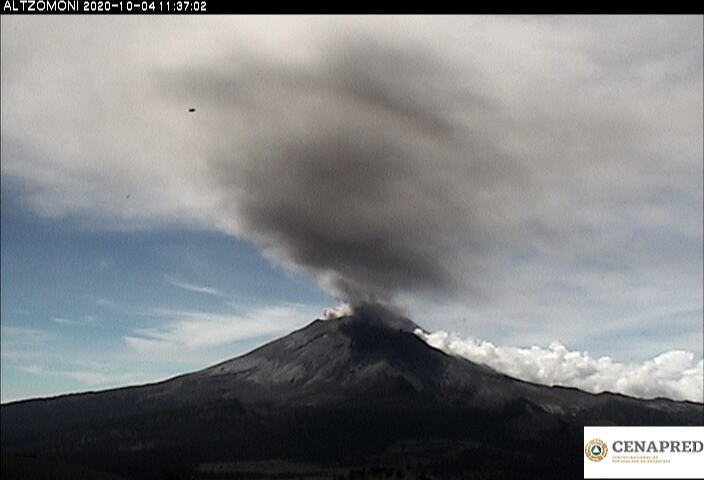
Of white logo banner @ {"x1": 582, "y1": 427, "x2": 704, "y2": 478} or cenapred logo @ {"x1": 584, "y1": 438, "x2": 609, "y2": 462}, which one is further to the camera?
cenapred logo @ {"x1": 584, "y1": 438, "x2": 609, "y2": 462}

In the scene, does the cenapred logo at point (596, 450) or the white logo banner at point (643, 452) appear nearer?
the white logo banner at point (643, 452)

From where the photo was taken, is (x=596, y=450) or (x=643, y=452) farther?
(x=596, y=450)
